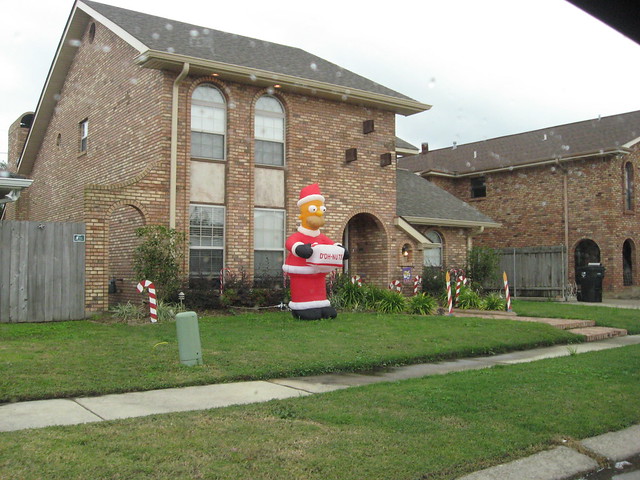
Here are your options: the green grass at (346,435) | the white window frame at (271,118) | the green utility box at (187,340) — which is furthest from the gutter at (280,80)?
the green grass at (346,435)

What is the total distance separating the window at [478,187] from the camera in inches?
1155

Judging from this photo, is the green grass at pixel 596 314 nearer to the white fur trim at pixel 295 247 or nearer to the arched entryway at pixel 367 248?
the arched entryway at pixel 367 248

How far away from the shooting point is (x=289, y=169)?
16375mm

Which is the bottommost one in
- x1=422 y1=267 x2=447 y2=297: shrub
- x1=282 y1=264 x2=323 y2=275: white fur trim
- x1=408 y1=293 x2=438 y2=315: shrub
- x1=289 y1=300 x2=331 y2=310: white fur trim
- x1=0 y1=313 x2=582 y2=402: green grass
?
x1=0 y1=313 x2=582 y2=402: green grass

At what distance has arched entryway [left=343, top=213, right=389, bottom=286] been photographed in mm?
18125

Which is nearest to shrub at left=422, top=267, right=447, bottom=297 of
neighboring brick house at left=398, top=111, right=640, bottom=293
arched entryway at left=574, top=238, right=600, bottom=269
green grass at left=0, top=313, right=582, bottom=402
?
green grass at left=0, top=313, right=582, bottom=402

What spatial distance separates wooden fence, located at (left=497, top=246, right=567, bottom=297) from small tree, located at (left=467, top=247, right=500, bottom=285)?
8.95ft

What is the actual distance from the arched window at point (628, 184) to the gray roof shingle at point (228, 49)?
479 inches

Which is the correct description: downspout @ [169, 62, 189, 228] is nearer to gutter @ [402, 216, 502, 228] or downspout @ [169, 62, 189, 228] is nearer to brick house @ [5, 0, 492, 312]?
brick house @ [5, 0, 492, 312]

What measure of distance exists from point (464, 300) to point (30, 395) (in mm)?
13111

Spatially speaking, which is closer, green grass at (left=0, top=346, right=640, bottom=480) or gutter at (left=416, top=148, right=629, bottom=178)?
green grass at (left=0, top=346, right=640, bottom=480)

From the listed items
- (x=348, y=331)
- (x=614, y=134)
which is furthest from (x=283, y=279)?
(x=614, y=134)

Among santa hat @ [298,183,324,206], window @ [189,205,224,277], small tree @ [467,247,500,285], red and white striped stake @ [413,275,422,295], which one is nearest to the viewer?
santa hat @ [298,183,324,206]

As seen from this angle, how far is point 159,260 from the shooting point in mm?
13219
